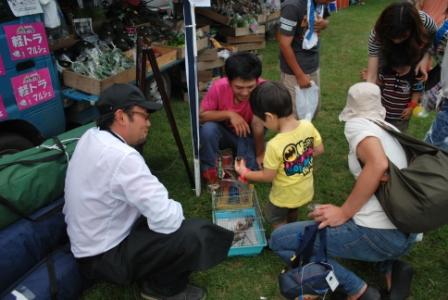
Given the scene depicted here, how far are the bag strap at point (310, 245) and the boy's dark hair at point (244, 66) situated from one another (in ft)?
4.56

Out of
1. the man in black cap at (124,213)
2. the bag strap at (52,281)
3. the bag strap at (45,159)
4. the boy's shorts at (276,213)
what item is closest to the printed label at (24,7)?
the bag strap at (45,159)

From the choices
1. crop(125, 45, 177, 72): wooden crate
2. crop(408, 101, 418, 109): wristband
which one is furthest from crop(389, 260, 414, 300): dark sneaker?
crop(125, 45, 177, 72): wooden crate

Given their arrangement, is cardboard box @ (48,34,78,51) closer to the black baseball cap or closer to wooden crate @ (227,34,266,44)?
the black baseball cap

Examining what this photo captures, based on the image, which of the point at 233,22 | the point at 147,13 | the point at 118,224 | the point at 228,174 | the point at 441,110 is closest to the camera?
the point at 118,224

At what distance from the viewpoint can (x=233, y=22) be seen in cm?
691

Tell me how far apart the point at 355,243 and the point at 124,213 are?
129 cm

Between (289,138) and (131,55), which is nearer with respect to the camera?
(289,138)

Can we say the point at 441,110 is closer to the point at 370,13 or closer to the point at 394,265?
the point at 394,265

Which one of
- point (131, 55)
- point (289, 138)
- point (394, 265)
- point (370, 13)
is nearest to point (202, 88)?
point (131, 55)

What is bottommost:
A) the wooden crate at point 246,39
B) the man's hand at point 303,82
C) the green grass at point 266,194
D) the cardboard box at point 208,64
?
the green grass at point 266,194

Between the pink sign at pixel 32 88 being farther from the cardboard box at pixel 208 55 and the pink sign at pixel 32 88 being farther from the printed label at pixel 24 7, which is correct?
the cardboard box at pixel 208 55

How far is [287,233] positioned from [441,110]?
56.4 inches

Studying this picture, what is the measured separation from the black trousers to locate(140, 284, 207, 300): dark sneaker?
26 cm

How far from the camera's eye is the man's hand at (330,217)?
6.98 ft
